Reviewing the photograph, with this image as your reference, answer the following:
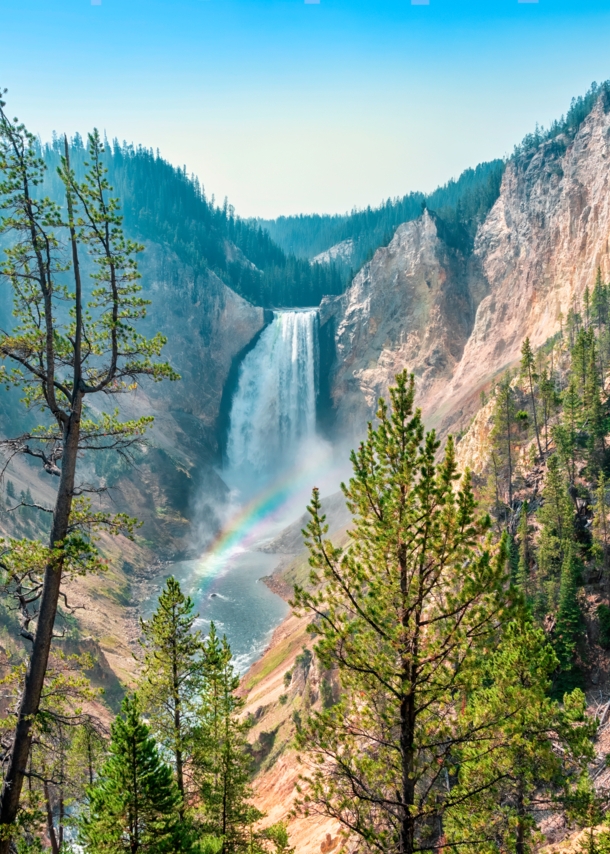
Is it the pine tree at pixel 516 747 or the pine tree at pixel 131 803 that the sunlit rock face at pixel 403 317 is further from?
the pine tree at pixel 131 803

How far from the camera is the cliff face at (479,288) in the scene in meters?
71.4

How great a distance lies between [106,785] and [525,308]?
3094 inches

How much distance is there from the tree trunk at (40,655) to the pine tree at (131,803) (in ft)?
8.02

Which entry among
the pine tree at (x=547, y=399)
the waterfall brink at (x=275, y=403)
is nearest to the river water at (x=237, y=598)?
the waterfall brink at (x=275, y=403)

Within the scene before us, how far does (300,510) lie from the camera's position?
9638 centimetres

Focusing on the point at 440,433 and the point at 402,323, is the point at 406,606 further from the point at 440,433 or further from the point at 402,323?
the point at 402,323

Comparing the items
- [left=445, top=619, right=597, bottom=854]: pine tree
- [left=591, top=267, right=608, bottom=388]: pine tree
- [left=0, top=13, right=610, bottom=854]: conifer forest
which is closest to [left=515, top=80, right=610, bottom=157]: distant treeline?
[left=0, top=13, right=610, bottom=854]: conifer forest

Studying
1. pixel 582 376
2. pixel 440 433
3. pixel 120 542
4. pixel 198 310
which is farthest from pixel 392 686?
pixel 198 310

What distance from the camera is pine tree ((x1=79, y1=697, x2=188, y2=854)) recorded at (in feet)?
36.9

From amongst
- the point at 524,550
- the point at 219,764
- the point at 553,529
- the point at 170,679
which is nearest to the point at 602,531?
the point at 553,529

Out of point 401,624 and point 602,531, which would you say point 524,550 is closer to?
point 602,531

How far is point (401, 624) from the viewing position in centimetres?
948

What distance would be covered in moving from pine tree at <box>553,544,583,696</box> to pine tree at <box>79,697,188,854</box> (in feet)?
73.0

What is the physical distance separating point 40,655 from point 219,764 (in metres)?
9.50
